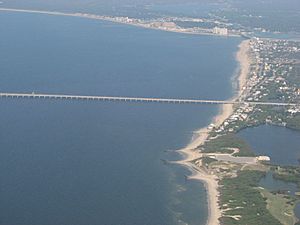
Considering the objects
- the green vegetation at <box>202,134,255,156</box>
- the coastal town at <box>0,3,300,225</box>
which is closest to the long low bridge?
the coastal town at <box>0,3,300,225</box>

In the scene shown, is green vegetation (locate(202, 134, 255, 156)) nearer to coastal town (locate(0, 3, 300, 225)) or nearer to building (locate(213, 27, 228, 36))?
coastal town (locate(0, 3, 300, 225))

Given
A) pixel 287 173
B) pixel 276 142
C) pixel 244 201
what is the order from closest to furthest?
pixel 244 201 → pixel 287 173 → pixel 276 142

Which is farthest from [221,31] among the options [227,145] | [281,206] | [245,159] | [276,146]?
[281,206]

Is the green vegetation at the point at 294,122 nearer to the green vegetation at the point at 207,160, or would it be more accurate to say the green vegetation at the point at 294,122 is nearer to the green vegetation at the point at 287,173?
the green vegetation at the point at 287,173

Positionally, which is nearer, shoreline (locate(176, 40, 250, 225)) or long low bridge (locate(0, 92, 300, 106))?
shoreline (locate(176, 40, 250, 225))

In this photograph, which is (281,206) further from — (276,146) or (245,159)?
(276,146)

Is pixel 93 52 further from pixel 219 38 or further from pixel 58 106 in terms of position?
pixel 58 106
